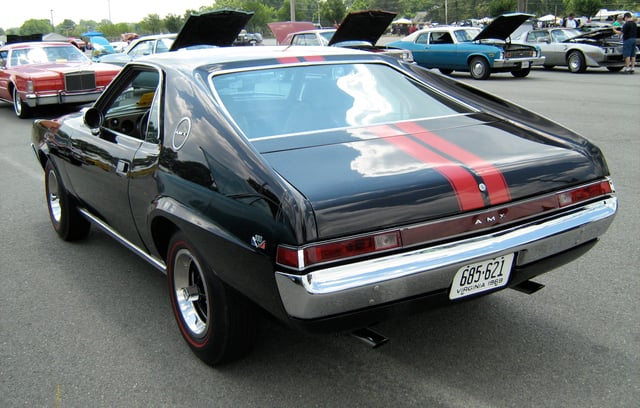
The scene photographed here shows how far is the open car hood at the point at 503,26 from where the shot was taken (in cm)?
1666

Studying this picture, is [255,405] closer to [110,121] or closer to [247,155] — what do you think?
[247,155]

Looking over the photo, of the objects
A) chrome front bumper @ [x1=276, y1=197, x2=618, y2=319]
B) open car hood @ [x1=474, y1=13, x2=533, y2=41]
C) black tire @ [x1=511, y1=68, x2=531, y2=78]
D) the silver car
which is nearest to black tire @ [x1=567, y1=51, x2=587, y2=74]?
the silver car

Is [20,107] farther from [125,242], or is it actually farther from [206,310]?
[206,310]

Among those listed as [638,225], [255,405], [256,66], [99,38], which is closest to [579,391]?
[255,405]

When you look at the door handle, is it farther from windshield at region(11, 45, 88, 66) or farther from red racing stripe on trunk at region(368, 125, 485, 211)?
windshield at region(11, 45, 88, 66)

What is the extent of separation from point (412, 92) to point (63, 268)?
2.85 metres

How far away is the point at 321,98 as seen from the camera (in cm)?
339

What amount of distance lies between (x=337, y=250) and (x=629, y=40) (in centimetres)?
1874

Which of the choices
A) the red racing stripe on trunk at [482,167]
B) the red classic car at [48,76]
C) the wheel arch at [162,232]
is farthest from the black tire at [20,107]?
the red racing stripe on trunk at [482,167]

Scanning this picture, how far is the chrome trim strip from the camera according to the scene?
11.5 ft

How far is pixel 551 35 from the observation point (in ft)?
66.1

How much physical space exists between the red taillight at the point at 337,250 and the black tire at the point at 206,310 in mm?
521

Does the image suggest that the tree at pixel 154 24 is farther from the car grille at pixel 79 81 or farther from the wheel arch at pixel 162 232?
the wheel arch at pixel 162 232

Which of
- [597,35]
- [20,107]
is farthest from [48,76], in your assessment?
[597,35]
